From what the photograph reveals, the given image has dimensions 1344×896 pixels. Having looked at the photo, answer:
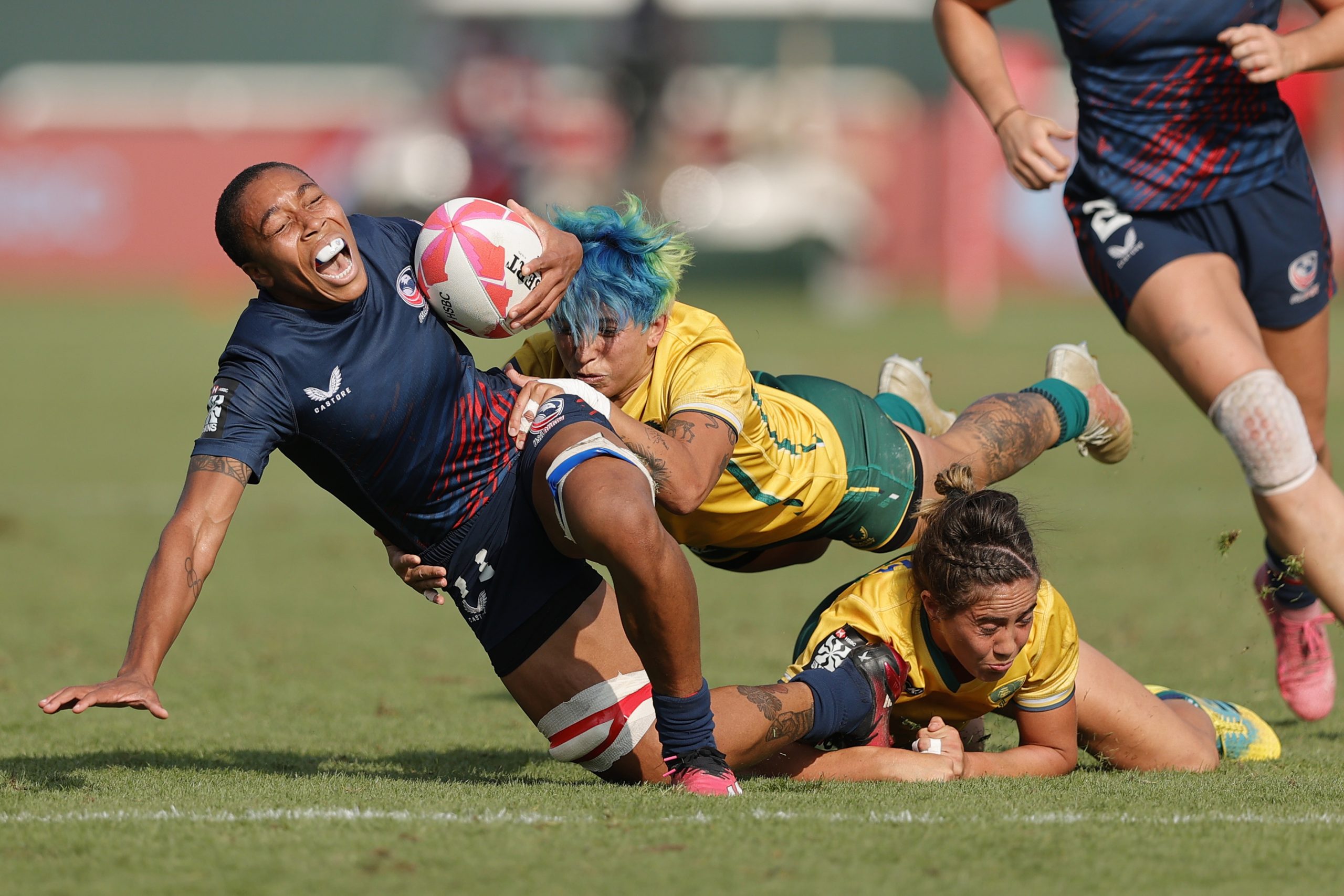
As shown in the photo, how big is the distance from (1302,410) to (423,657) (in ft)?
11.2

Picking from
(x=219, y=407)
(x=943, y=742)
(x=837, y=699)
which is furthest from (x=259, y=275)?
(x=943, y=742)

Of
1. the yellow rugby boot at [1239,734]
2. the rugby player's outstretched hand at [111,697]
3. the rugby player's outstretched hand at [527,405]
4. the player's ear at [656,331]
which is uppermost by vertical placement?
the player's ear at [656,331]

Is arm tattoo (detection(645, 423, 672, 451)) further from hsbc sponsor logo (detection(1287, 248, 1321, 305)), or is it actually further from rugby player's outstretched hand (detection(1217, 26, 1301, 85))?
hsbc sponsor logo (detection(1287, 248, 1321, 305))

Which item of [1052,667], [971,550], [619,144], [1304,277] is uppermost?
[619,144]

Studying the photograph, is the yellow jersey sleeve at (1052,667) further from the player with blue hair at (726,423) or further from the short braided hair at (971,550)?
the player with blue hair at (726,423)

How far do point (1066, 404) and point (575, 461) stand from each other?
6.83ft

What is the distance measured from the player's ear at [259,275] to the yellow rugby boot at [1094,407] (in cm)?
269

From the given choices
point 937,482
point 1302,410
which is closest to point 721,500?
point 937,482

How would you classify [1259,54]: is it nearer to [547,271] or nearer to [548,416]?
[547,271]

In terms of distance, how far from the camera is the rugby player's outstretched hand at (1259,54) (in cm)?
446

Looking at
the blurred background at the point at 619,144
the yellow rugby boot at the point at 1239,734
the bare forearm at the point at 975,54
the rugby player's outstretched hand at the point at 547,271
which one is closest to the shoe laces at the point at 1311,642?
the yellow rugby boot at the point at 1239,734

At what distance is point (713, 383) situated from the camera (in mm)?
4289

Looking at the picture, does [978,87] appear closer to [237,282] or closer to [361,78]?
[237,282]

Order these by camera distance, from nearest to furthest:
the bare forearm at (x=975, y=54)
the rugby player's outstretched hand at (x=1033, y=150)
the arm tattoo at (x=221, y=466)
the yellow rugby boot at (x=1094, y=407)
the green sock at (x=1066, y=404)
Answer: the arm tattoo at (x=221, y=466), the rugby player's outstretched hand at (x=1033, y=150), the bare forearm at (x=975, y=54), the green sock at (x=1066, y=404), the yellow rugby boot at (x=1094, y=407)
